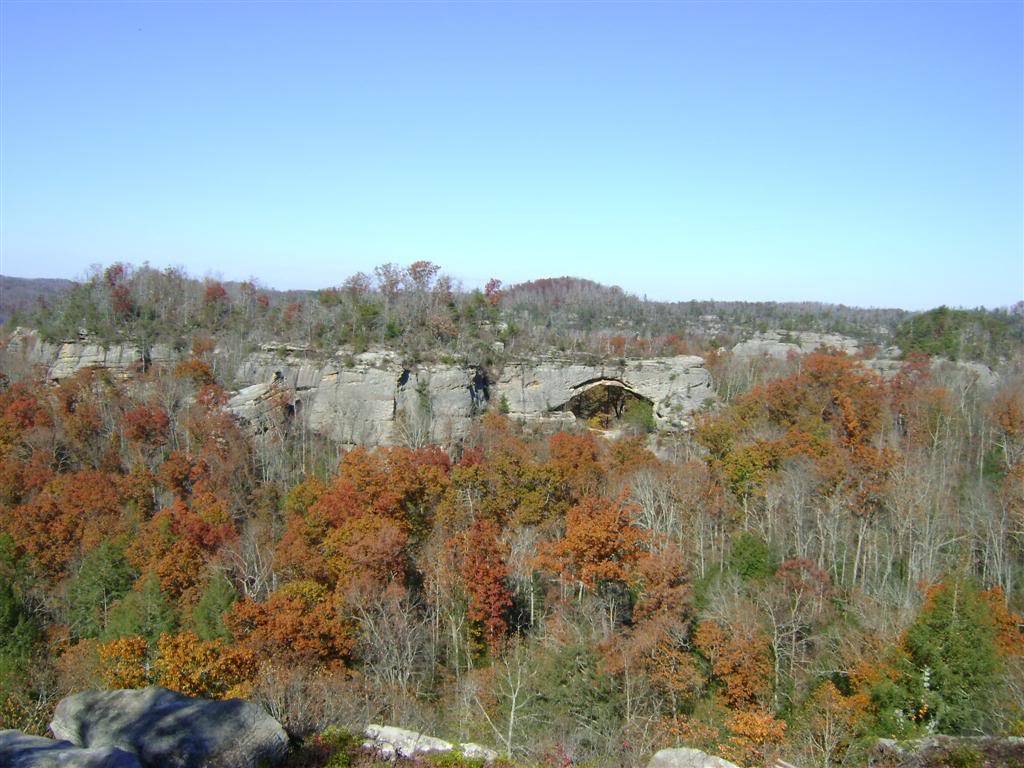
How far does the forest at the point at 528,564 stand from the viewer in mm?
14797

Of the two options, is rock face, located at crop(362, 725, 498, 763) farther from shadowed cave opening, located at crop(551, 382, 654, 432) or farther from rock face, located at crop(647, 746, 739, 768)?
shadowed cave opening, located at crop(551, 382, 654, 432)

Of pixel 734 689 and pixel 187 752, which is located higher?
pixel 187 752

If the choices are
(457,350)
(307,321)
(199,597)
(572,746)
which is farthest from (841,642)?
(307,321)

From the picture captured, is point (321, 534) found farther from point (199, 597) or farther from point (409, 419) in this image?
point (409, 419)

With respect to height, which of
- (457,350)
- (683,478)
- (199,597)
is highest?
(457,350)

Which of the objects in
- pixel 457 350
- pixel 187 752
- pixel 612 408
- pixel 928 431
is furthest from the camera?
pixel 612 408

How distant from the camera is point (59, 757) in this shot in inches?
297

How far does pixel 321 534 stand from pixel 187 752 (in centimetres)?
1616

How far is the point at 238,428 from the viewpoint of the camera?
35.7 meters

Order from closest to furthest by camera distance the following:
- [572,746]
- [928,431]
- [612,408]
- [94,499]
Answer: [572,746] < [94,499] < [928,431] < [612,408]

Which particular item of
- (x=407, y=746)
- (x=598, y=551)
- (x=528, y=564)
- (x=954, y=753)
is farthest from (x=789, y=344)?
(x=407, y=746)

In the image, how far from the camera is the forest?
1480 cm

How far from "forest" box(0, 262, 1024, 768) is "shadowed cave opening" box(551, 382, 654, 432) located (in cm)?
254

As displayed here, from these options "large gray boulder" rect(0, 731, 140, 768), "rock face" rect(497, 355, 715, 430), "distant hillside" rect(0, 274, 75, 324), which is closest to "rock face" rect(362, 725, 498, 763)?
"large gray boulder" rect(0, 731, 140, 768)
